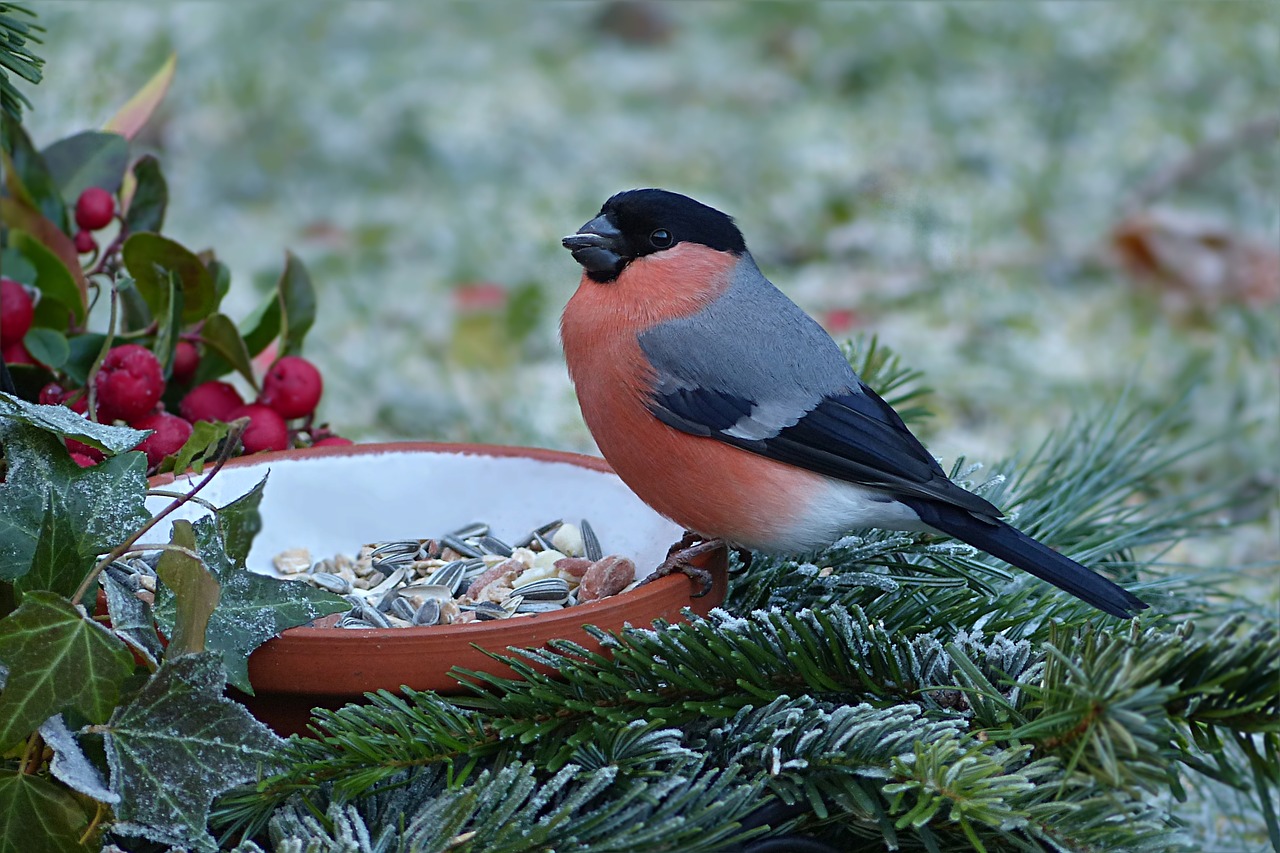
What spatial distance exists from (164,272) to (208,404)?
20 cm

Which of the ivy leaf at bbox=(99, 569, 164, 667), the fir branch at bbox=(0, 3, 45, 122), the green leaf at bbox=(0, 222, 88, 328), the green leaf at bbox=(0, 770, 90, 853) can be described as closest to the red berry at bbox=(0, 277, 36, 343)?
the green leaf at bbox=(0, 222, 88, 328)

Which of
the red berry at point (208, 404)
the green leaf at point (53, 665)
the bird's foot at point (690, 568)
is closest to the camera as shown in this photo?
the green leaf at point (53, 665)

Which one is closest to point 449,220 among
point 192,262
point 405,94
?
point 405,94

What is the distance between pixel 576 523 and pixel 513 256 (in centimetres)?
294

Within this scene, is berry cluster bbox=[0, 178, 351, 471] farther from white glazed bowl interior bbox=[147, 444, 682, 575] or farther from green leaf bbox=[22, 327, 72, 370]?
white glazed bowl interior bbox=[147, 444, 682, 575]

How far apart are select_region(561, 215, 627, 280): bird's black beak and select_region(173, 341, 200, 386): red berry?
0.60 m

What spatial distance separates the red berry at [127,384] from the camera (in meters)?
1.84

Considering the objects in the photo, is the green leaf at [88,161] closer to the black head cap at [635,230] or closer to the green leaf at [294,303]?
the green leaf at [294,303]

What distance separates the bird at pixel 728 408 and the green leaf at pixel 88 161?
0.75 metres

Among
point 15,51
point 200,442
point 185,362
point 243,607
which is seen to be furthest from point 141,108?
point 243,607

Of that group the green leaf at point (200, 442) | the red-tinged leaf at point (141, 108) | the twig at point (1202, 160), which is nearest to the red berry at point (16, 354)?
the red-tinged leaf at point (141, 108)

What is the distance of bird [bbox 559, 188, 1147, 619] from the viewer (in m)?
1.73

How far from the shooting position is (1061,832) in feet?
4.06

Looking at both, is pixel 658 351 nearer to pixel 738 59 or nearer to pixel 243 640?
pixel 243 640
